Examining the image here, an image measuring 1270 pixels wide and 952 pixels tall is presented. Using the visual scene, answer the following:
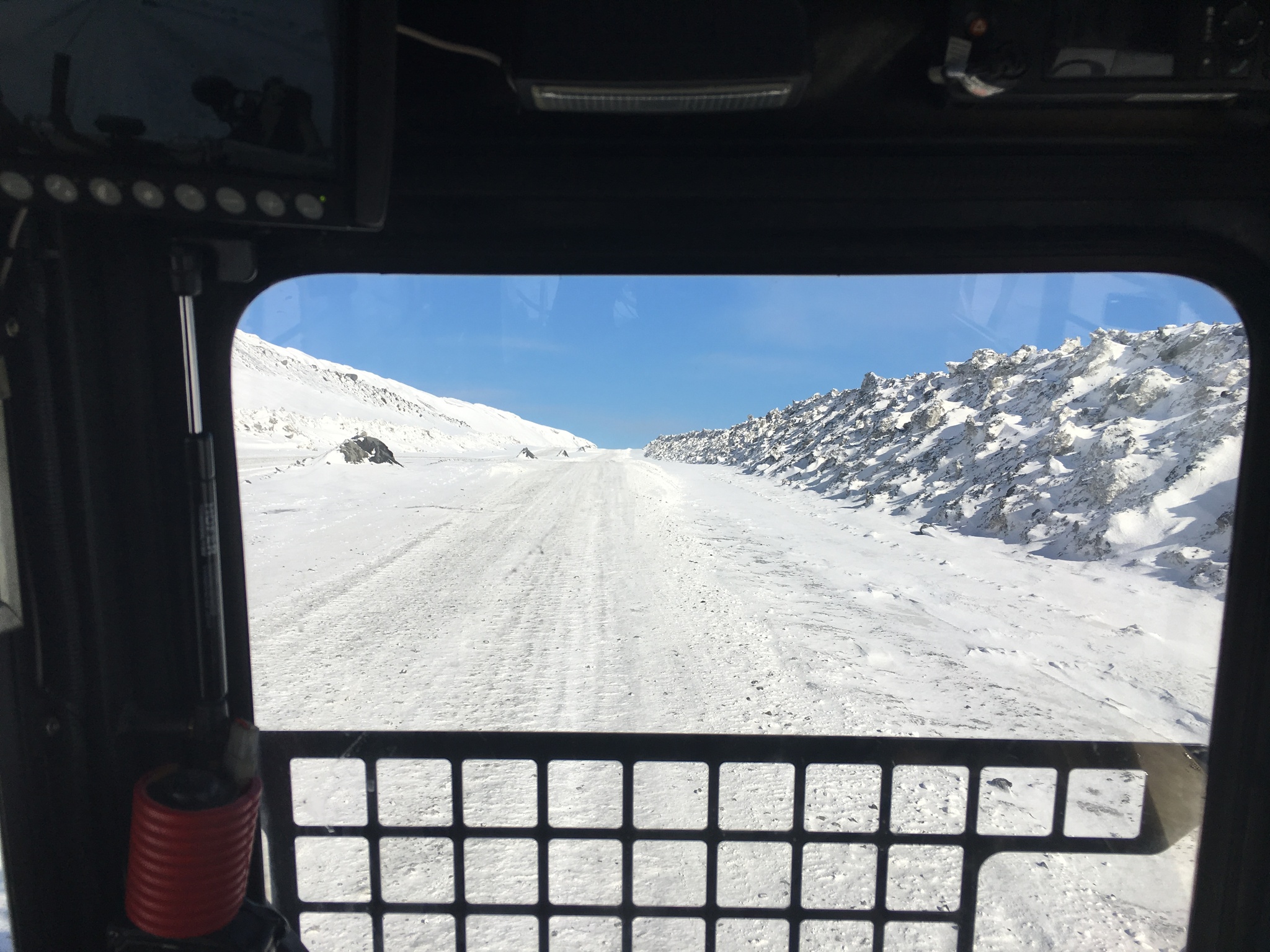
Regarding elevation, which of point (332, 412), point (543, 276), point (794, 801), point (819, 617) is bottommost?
point (819, 617)

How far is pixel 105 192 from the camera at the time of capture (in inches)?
41.1

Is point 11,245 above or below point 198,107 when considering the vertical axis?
below

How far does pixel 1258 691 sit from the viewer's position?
1.49m

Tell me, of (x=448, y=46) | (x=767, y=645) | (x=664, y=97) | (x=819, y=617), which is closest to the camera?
(x=664, y=97)

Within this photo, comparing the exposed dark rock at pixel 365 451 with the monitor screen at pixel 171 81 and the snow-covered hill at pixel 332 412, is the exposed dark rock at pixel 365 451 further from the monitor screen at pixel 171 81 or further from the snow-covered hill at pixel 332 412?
the monitor screen at pixel 171 81

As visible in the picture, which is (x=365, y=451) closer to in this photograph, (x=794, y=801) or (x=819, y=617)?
(x=819, y=617)

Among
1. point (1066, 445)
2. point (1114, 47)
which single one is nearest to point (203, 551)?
point (1114, 47)

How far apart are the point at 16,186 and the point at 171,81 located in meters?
0.31

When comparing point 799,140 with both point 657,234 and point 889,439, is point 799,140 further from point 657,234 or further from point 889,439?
point 889,439

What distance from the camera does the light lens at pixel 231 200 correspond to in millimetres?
1061

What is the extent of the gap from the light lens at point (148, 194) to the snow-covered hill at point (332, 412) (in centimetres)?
58

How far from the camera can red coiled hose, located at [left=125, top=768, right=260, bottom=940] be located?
1.31 meters

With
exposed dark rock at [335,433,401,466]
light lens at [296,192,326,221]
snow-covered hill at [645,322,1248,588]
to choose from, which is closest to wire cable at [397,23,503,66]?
light lens at [296,192,326,221]

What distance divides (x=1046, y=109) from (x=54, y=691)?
2550 millimetres
